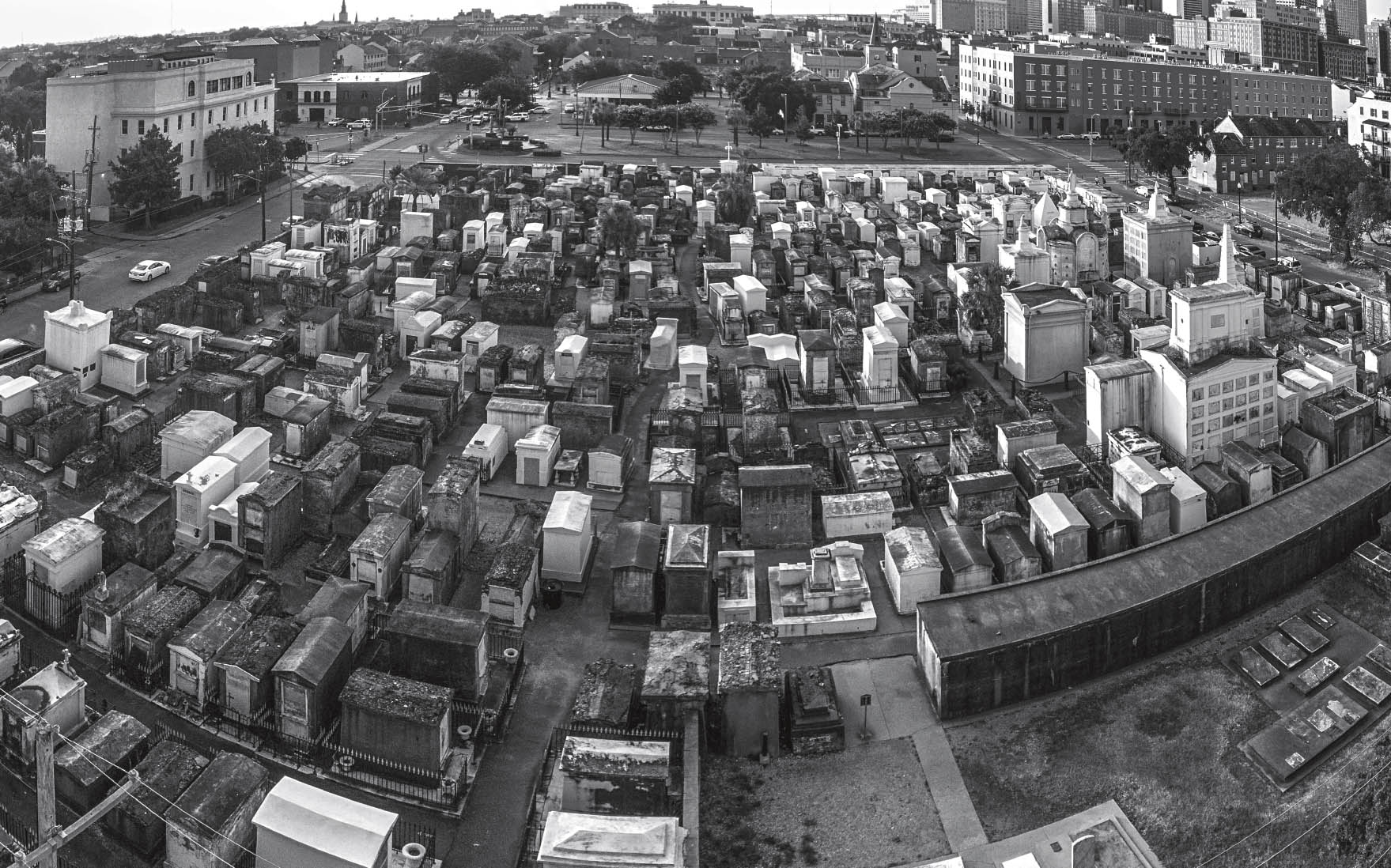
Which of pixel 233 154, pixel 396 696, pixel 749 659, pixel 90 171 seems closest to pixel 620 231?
pixel 233 154

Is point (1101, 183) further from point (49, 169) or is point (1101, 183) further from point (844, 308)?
point (49, 169)

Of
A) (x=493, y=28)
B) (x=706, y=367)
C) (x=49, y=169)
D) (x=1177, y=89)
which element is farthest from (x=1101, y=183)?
(x=493, y=28)

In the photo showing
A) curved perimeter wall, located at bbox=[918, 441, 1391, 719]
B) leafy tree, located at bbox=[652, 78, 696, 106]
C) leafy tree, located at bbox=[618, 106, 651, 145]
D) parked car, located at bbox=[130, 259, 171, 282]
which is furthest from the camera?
leafy tree, located at bbox=[652, 78, 696, 106]

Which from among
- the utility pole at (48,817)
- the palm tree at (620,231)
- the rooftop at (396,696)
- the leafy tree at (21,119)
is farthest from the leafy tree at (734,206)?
the utility pole at (48,817)

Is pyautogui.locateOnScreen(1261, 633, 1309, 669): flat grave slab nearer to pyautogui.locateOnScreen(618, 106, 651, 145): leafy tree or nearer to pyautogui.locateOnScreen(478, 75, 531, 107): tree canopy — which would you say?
pyautogui.locateOnScreen(618, 106, 651, 145): leafy tree

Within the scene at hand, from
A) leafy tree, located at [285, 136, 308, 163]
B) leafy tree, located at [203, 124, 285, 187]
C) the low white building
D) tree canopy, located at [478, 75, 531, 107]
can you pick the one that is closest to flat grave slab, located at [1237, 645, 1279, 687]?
the low white building

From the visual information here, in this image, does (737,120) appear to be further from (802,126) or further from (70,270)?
(70,270)
